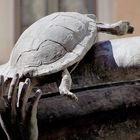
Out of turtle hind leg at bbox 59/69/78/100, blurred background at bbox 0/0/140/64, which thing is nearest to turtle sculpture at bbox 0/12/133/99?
turtle hind leg at bbox 59/69/78/100

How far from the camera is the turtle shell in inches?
43.6

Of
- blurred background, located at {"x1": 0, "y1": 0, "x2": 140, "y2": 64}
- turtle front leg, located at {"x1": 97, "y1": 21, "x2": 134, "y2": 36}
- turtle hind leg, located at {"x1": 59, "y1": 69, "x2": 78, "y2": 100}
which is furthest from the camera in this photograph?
blurred background, located at {"x1": 0, "y1": 0, "x2": 140, "y2": 64}

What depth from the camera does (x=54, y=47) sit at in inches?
44.9

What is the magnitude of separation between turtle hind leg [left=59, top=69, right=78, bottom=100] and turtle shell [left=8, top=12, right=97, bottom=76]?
0.06ft

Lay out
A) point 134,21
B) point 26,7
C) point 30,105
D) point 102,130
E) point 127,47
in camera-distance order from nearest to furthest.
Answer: point 30,105, point 102,130, point 127,47, point 134,21, point 26,7

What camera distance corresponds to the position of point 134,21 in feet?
10.5

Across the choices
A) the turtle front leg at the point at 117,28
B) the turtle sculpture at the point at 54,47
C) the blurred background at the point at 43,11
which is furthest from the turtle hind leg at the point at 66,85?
the blurred background at the point at 43,11

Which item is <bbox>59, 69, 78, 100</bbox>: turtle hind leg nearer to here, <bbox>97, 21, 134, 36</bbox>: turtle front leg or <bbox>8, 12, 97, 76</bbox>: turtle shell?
<bbox>8, 12, 97, 76</bbox>: turtle shell

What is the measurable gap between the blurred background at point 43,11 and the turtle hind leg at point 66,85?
2.04 meters

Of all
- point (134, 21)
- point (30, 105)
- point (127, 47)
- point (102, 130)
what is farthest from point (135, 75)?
point (134, 21)

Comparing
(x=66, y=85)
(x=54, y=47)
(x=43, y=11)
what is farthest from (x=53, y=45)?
(x=43, y=11)

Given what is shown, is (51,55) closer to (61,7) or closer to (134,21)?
(134,21)

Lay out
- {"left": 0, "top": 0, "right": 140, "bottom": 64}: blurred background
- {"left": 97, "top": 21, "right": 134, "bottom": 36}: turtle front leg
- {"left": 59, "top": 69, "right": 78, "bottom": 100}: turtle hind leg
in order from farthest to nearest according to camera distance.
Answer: {"left": 0, "top": 0, "right": 140, "bottom": 64}: blurred background → {"left": 97, "top": 21, "right": 134, "bottom": 36}: turtle front leg → {"left": 59, "top": 69, "right": 78, "bottom": 100}: turtle hind leg

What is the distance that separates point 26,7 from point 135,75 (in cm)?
250
